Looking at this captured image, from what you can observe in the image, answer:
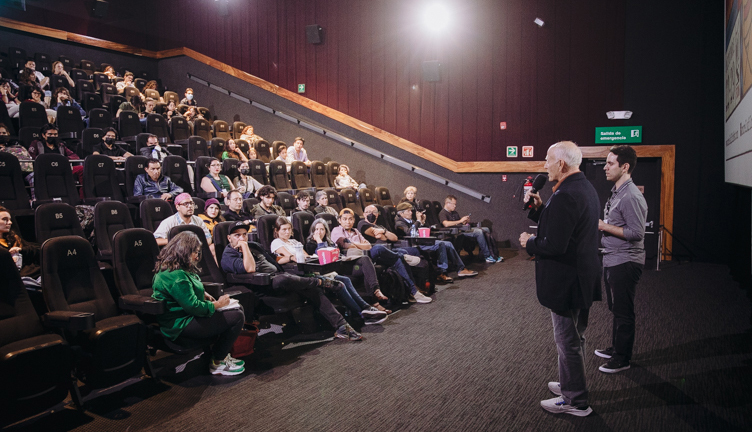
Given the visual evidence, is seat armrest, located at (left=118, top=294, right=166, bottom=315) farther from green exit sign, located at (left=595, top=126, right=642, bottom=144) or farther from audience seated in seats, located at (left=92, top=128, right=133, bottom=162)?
green exit sign, located at (left=595, top=126, right=642, bottom=144)

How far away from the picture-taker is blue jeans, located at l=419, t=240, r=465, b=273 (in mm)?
5430

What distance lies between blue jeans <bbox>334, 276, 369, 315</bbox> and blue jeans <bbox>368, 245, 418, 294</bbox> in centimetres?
64

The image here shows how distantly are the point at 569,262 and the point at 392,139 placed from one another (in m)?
6.78

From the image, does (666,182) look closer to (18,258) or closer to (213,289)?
(213,289)

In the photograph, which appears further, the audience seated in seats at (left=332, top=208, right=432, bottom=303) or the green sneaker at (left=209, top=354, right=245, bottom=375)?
the audience seated in seats at (left=332, top=208, right=432, bottom=303)

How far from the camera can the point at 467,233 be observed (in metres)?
6.90

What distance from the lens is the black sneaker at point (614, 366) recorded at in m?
2.83

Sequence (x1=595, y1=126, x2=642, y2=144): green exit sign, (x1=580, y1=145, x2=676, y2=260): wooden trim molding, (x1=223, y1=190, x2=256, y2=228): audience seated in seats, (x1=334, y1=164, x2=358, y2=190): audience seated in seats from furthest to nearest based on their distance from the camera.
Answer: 1. (x1=334, y1=164, x2=358, y2=190): audience seated in seats
2. (x1=595, y1=126, x2=642, y2=144): green exit sign
3. (x1=580, y1=145, x2=676, y2=260): wooden trim molding
4. (x1=223, y1=190, x2=256, y2=228): audience seated in seats

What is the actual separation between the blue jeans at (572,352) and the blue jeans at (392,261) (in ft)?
7.67

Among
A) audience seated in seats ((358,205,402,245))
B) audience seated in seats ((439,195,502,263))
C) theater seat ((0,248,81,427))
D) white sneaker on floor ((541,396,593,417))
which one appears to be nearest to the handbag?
theater seat ((0,248,81,427))

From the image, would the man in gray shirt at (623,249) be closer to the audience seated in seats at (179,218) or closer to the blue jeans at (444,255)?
the blue jeans at (444,255)

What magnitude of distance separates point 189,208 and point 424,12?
252 inches

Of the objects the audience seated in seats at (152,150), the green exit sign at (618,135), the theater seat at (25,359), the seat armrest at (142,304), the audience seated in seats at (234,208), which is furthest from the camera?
the green exit sign at (618,135)

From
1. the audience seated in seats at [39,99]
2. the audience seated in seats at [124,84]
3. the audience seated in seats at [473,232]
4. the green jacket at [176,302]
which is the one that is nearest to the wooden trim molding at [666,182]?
the audience seated in seats at [473,232]
